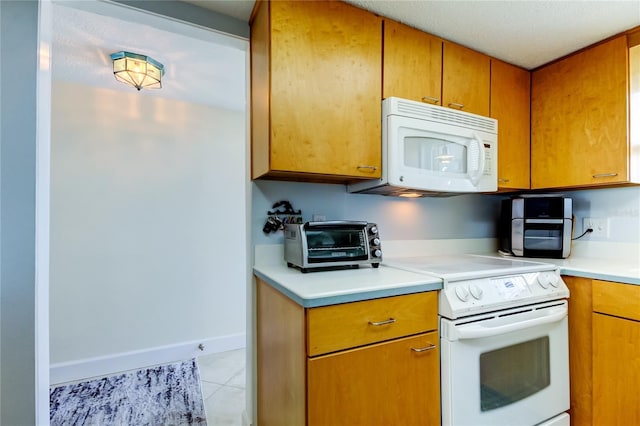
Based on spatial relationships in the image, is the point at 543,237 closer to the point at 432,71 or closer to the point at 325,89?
the point at 432,71

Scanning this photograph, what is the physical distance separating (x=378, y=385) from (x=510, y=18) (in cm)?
185

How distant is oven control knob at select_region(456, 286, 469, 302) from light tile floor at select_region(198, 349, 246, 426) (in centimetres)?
146

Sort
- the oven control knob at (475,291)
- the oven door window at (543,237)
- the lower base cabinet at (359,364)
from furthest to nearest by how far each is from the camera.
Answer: the oven door window at (543,237) < the oven control knob at (475,291) < the lower base cabinet at (359,364)

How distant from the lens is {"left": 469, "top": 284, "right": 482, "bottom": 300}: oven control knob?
1.31 metres

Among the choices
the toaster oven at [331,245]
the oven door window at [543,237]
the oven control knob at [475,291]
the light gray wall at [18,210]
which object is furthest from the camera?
the oven door window at [543,237]

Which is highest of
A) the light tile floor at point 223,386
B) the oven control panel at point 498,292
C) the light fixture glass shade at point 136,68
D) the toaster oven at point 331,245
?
the light fixture glass shade at point 136,68

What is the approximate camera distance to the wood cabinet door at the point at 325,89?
1344 millimetres

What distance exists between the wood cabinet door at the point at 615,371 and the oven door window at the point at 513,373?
0.23 meters

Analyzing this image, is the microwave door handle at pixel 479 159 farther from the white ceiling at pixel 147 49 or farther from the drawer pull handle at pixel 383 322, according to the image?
the white ceiling at pixel 147 49

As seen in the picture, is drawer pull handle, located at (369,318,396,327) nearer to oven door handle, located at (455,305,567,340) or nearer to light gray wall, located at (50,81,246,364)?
oven door handle, located at (455,305,567,340)

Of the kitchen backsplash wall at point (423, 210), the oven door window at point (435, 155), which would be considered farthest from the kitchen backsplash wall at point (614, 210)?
the oven door window at point (435, 155)

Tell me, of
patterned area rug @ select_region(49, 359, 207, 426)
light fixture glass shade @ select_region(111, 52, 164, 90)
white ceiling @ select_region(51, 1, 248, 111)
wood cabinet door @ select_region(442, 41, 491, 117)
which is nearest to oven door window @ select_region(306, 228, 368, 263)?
wood cabinet door @ select_region(442, 41, 491, 117)

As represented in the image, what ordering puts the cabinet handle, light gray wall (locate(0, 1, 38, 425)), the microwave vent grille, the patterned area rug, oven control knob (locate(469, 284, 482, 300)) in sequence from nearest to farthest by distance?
light gray wall (locate(0, 1, 38, 425)) < oven control knob (locate(469, 284, 482, 300)) < the microwave vent grille < the cabinet handle < the patterned area rug

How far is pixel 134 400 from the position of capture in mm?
2012
